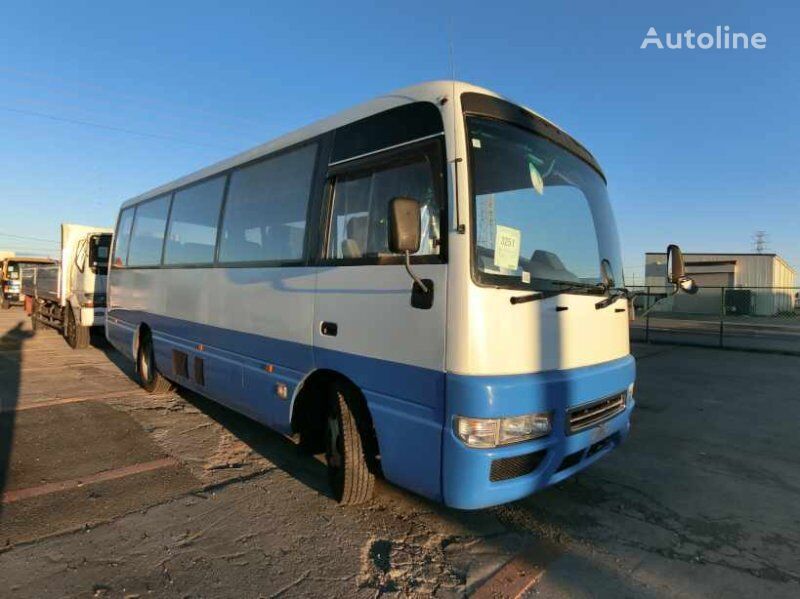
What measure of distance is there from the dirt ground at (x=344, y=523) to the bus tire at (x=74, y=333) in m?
7.18

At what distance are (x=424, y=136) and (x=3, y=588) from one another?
343cm

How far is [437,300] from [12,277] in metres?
30.1

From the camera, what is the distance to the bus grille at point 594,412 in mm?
3336

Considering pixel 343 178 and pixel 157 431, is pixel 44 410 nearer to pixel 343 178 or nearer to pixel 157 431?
pixel 157 431

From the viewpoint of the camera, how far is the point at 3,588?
2.85 meters

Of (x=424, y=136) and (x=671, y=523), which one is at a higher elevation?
(x=424, y=136)

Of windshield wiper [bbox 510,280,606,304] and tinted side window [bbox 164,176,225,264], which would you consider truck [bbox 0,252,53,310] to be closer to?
tinted side window [bbox 164,176,225,264]

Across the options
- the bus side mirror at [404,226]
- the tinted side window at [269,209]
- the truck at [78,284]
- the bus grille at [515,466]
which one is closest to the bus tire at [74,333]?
the truck at [78,284]

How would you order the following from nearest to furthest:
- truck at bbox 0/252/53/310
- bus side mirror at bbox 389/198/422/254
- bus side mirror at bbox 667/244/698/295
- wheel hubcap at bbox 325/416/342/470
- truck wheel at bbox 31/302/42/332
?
bus side mirror at bbox 389/198/422/254 → wheel hubcap at bbox 325/416/342/470 → bus side mirror at bbox 667/244/698/295 → truck wheel at bbox 31/302/42/332 → truck at bbox 0/252/53/310

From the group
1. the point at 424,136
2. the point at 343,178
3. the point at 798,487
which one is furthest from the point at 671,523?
the point at 343,178

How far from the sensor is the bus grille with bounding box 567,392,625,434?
334 cm

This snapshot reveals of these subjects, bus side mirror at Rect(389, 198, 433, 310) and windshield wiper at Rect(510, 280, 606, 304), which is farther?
windshield wiper at Rect(510, 280, 606, 304)

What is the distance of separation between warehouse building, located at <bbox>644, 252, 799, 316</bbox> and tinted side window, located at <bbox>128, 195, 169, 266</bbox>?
111 feet

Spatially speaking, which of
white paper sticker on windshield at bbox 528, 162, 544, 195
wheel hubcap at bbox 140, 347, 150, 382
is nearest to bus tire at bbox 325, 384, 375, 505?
white paper sticker on windshield at bbox 528, 162, 544, 195
